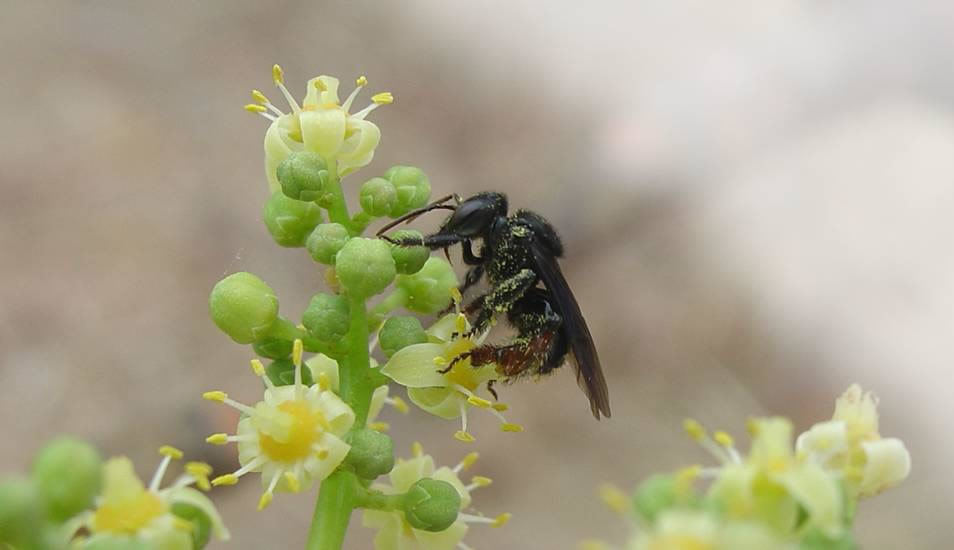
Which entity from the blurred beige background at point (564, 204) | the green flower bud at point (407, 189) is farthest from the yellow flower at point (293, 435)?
the blurred beige background at point (564, 204)

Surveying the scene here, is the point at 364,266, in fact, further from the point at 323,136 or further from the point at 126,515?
the point at 126,515

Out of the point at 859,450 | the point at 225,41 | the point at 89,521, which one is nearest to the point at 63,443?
the point at 89,521

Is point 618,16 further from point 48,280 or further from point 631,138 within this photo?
point 48,280

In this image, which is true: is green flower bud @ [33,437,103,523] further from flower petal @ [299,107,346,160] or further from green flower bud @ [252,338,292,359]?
flower petal @ [299,107,346,160]

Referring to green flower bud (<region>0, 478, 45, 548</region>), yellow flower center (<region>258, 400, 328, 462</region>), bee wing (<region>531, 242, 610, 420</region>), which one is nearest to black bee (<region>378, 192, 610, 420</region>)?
Result: bee wing (<region>531, 242, 610, 420</region>)

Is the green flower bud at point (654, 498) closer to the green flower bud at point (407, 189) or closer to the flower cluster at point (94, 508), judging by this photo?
the flower cluster at point (94, 508)

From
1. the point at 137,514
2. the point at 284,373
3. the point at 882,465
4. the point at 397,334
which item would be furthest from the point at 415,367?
the point at 882,465
